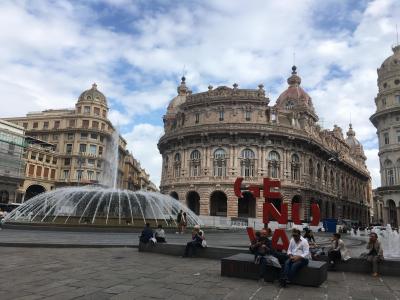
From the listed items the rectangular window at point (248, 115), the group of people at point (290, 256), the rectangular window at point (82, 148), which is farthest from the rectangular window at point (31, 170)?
the group of people at point (290, 256)

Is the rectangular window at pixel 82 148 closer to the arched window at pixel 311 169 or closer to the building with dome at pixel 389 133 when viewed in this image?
the arched window at pixel 311 169

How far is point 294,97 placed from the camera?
212ft

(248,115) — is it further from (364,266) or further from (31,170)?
(364,266)

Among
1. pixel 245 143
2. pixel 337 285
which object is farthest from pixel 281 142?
pixel 337 285

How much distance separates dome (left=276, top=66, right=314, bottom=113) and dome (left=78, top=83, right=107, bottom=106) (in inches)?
1276

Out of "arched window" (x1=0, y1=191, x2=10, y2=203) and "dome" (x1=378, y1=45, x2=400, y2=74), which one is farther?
"arched window" (x1=0, y1=191, x2=10, y2=203)

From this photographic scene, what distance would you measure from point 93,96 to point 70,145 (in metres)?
9.88

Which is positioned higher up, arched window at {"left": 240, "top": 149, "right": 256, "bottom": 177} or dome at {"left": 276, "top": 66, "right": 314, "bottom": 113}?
dome at {"left": 276, "top": 66, "right": 314, "bottom": 113}

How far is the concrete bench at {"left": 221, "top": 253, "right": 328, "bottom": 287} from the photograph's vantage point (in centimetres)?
761

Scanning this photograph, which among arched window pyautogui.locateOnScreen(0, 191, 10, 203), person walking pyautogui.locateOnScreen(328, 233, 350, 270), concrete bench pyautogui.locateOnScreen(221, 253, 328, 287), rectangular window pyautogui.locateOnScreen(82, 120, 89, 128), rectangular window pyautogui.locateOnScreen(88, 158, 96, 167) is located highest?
rectangular window pyautogui.locateOnScreen(82, 120, 89, 128)

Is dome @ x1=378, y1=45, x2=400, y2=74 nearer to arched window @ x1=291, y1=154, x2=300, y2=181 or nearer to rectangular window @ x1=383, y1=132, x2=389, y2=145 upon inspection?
rectangular window @ x1=383, y1=132, x2=389, y2=145

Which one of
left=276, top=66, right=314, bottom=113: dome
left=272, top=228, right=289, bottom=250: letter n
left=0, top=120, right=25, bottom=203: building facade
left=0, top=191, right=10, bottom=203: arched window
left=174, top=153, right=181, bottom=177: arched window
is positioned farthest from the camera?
left=276, top=66, right=314, bottom=113: dome

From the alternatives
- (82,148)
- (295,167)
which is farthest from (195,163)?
(82,148)

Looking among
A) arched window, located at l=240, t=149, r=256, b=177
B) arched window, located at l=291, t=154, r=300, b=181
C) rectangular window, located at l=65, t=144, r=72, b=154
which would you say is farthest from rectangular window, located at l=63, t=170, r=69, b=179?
arched window, located at l=291, t=154, r=300, b=181
